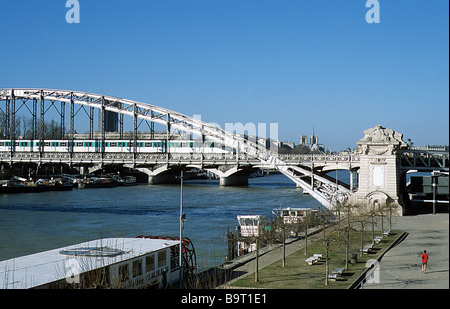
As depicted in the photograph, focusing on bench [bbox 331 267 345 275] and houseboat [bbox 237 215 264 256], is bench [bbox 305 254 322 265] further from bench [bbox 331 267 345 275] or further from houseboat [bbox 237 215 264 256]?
houseboat [bbox 237 215 264 256]

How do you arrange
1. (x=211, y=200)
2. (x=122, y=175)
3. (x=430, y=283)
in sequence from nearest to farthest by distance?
(x=430, y=283)
(x=211, y=200)
(x=122, y=175)

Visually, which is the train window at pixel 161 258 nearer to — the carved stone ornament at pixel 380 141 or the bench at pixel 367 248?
the bench at pixel 367 248

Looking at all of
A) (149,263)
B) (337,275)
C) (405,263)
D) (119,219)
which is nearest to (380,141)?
(119,219)

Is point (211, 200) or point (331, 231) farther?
point (211, 200)

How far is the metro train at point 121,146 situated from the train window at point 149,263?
239 ft

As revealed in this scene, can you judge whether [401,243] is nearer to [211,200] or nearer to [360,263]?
[360,263]

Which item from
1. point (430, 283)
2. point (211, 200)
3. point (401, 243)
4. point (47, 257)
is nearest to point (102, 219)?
point (211, 200)

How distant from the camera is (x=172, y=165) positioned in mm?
84250

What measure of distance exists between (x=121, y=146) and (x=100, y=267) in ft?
262

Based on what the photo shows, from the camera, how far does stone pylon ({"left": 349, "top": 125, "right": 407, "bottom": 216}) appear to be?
140 ft

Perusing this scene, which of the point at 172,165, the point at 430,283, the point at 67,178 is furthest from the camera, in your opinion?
the point at 67,178

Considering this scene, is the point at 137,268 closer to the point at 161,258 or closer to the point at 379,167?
the point at 161,258

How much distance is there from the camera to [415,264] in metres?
22.1
